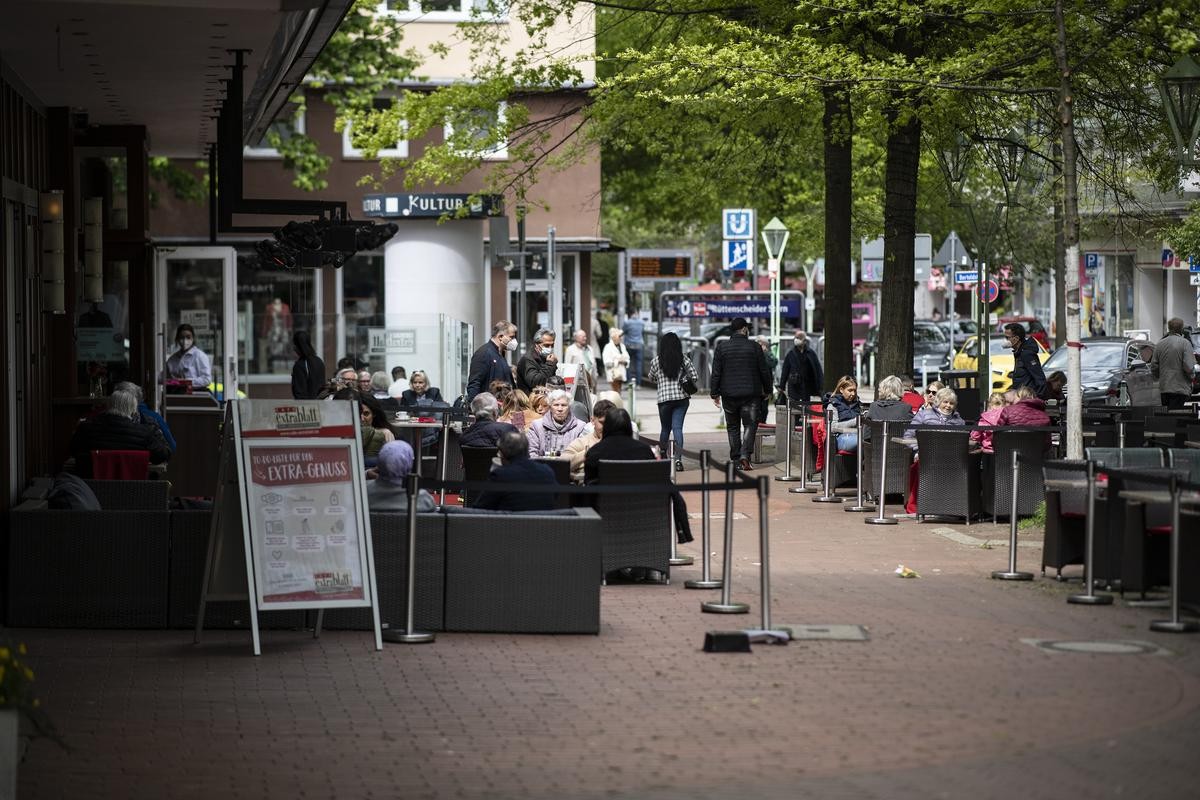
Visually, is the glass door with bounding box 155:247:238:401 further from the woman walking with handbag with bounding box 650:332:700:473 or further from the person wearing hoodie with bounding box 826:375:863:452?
the person wearing hoodie with bounding box 826:375:863:452

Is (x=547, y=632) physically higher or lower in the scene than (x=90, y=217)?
lower

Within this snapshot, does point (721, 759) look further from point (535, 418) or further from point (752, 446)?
point (752, 446)

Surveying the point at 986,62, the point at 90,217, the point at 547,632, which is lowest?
the point at 547,632

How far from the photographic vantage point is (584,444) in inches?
600

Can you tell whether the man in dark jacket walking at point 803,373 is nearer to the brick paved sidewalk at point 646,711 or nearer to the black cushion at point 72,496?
the brick paved sidewalk at point 646,711

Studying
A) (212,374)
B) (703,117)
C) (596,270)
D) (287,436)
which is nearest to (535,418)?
(287,436)

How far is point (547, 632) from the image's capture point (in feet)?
36.9

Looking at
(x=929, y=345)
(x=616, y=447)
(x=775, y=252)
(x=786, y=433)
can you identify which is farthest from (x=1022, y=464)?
(x=929, y=345)

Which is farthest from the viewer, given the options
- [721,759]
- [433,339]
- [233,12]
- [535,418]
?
[433,339]

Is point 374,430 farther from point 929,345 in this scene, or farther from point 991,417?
point 929,345

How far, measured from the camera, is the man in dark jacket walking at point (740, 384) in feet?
78.3

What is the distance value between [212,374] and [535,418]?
11.9 metres

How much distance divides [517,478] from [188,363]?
14.3m

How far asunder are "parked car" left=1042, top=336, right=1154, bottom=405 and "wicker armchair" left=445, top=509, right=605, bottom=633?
826 inches
